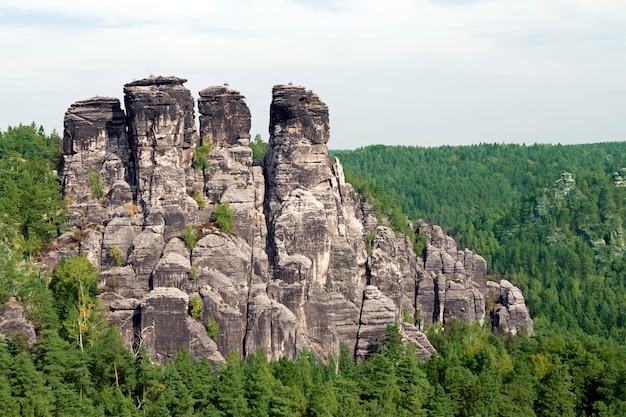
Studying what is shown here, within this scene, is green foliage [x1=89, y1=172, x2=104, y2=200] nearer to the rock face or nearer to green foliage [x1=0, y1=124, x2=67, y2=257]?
the rock face

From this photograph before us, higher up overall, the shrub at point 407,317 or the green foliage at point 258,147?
the green foliage at point 258,147

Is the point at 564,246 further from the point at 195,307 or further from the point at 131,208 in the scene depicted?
the point at 195,307

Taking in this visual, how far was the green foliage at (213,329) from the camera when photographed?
88.2 metres

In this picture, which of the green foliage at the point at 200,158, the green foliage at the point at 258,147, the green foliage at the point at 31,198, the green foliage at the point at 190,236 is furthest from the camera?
the green foliage at the point at 258,147

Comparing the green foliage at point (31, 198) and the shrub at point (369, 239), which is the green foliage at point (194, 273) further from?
the shrub at point (369, 239)

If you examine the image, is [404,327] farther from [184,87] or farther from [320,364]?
[184,87]

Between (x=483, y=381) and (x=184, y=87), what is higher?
(x=184, y=87)

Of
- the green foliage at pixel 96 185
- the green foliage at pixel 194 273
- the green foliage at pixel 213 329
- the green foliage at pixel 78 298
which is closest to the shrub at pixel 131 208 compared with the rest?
the green foliage at pixel 96 185

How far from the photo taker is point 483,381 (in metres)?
83.4

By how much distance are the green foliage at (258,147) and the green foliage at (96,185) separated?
17444 millimetres

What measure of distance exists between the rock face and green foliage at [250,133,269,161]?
1333cm

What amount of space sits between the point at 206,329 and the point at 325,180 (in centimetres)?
1584

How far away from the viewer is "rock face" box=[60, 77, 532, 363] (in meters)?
88.9

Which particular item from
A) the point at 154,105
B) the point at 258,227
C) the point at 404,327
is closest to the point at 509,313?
the point at 404,327
